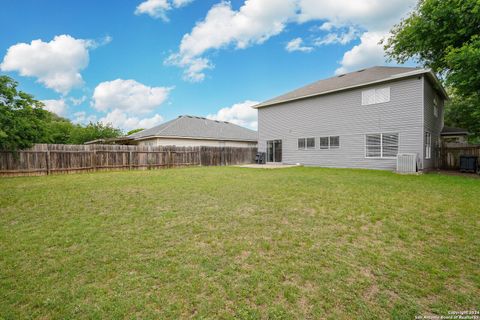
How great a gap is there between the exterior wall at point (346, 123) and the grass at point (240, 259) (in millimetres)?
7443

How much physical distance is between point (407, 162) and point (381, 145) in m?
1.90

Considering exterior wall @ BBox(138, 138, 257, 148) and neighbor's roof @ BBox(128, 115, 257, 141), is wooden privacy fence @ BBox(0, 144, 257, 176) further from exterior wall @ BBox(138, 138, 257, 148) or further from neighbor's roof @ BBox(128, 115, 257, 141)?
neighbor's roof @ BBox(128, 115, 257, 141)

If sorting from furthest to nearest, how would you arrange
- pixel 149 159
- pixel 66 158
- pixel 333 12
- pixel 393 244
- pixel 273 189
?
1. pixel 149 159
2. pixel 333 12
3. pixel 66 158
4. pixel 273 189
5. pixel 393 244

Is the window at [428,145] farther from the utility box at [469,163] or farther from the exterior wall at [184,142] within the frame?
the exterior wall at [184,142]

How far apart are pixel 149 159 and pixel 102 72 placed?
31.3 feet

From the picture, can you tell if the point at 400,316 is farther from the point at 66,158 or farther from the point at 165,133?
the point at 165,133

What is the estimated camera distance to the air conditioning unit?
10.7 meters

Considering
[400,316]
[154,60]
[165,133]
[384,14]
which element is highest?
[384,14]

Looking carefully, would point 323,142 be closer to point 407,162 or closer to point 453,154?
point 407,162

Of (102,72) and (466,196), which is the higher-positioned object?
(102,72)

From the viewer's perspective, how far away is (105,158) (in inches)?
525

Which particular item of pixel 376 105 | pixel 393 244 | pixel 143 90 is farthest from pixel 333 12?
pixel 143 90

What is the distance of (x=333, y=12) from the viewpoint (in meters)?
12.6

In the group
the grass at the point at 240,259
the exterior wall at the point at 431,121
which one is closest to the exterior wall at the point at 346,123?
the exterior wall at the point at 431,121
